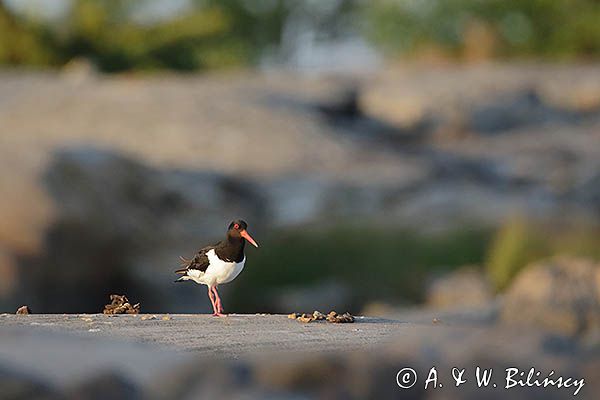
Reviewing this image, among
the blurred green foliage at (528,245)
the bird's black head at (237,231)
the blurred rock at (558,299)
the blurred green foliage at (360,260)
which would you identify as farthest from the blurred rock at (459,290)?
the bird's black head at (237,231)

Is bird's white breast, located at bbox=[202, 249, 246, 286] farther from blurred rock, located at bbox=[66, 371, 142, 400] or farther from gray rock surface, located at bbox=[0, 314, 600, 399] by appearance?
blurred rock, located at bbox=[66, 371, 142, 400]

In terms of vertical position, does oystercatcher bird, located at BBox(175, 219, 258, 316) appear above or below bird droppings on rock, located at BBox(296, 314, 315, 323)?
above

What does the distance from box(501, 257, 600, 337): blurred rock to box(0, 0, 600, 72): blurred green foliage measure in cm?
2370

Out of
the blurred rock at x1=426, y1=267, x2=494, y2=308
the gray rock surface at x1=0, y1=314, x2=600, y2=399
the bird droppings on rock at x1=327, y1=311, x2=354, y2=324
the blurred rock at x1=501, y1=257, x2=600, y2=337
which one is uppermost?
the blurred rock at x1=426, y1=267, x2=494, y2=308

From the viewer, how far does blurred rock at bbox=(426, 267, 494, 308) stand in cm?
1368

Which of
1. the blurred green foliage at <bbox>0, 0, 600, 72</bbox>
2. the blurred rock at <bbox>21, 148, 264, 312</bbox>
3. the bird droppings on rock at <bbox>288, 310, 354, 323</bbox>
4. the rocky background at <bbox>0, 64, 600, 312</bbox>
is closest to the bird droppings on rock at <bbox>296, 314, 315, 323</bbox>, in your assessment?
the bird droppings on rock at <bbox>288, 310, 354, 323</bbox>

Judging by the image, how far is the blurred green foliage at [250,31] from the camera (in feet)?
115

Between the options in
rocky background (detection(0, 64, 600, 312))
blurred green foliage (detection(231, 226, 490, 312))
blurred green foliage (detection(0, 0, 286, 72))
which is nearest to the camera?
rocky background (detection(0, 64, 600, 312))

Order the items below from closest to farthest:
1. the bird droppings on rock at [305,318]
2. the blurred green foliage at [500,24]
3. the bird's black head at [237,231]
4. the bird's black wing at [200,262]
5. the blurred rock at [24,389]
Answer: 1. the blurred rock at [24,389]
2. the bird's black head at [237,231]
3. the bird's black wing at [200,262]
4. the bird droppings on rock at [305,318]
5. the blurred green foliage at [500,24]

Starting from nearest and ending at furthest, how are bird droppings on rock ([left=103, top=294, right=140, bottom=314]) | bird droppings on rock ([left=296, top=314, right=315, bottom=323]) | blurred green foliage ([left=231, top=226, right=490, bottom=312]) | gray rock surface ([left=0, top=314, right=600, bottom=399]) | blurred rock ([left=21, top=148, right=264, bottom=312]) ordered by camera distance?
gray rock surface ([left=0, top=314, right=600, bottom=399])
bird droppings on rock ([left=296, top=314, right=315, bottom=323])
bird droppings on rock ([left=103, top=294, right=140, bottom=314])
blurred rock ([left=21, top=148, right=264, bottom=312])
blurred green foliage ([left=231, top=226, right=490, bottom=312])

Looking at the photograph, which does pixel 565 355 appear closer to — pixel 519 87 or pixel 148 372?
pixel 148 372

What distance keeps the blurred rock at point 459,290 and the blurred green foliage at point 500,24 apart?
24795 millimetres

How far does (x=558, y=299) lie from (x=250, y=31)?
4339cm

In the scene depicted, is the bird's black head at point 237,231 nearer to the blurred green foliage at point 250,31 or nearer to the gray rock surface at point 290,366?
the gray rock surface at point 290,366
